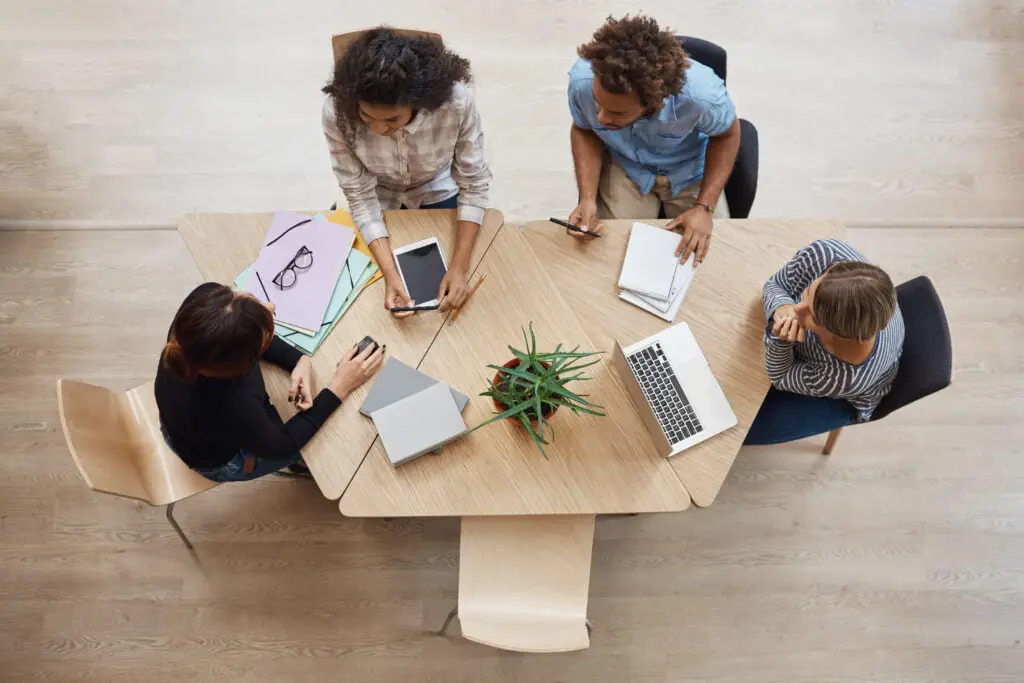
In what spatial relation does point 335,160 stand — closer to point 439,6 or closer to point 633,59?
point 633,59

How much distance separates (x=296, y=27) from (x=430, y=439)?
2.16m

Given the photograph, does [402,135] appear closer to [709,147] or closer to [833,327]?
[709,147]

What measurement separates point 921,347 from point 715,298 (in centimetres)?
55

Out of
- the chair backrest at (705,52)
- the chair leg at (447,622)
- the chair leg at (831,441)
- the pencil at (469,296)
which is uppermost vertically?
the chair backrest at (705,52)

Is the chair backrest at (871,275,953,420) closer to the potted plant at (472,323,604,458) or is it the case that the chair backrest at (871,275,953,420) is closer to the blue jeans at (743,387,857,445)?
the blue jeans at (743,387,857,445)

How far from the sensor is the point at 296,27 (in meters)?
3.10

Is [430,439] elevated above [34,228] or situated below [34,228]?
above

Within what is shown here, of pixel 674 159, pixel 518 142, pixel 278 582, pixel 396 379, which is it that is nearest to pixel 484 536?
pixel 396 379

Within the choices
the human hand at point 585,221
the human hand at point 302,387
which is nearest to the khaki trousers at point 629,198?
A: the human hand at point 585,221

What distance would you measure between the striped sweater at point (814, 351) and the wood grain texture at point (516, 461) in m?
0.40

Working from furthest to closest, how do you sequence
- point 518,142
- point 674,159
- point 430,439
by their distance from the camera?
point 518,142
point 674,159
point 430,439

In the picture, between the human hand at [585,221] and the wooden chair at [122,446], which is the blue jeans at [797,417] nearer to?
the human hand at [585,221]

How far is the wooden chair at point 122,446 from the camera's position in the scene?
1.86 meters

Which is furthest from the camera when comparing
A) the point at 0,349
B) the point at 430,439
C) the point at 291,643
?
the point at 0,349
